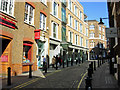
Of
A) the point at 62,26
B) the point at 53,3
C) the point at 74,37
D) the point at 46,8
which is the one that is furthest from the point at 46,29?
the point at 74,37

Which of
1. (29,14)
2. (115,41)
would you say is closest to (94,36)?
(29,14)

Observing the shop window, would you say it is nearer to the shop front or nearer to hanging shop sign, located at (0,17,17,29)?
the shop front

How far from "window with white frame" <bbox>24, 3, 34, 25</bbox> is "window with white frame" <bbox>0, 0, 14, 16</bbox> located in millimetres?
2348

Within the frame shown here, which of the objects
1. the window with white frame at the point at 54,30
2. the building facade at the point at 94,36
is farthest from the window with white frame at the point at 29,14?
the building facade at the point at 94,36

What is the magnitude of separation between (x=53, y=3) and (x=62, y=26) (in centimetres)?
486

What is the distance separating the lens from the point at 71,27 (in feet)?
99.5

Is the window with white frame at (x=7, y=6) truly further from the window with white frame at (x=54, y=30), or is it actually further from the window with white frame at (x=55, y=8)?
the window with white frame at (x=55, y=8)

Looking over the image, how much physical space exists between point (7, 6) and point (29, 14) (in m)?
3.50

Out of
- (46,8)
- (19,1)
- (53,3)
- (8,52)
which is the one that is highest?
(53,3)

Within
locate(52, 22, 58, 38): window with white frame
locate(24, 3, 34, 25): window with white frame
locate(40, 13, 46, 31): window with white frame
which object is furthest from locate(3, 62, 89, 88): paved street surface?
locate(52, 22, 58, 38): window with white frame

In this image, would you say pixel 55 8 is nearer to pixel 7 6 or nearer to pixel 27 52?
pixel 27 52

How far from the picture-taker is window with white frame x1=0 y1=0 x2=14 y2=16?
10889mm

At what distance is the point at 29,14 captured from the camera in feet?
48.3

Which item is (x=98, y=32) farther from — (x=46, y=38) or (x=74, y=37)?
(x=46, y=38)
